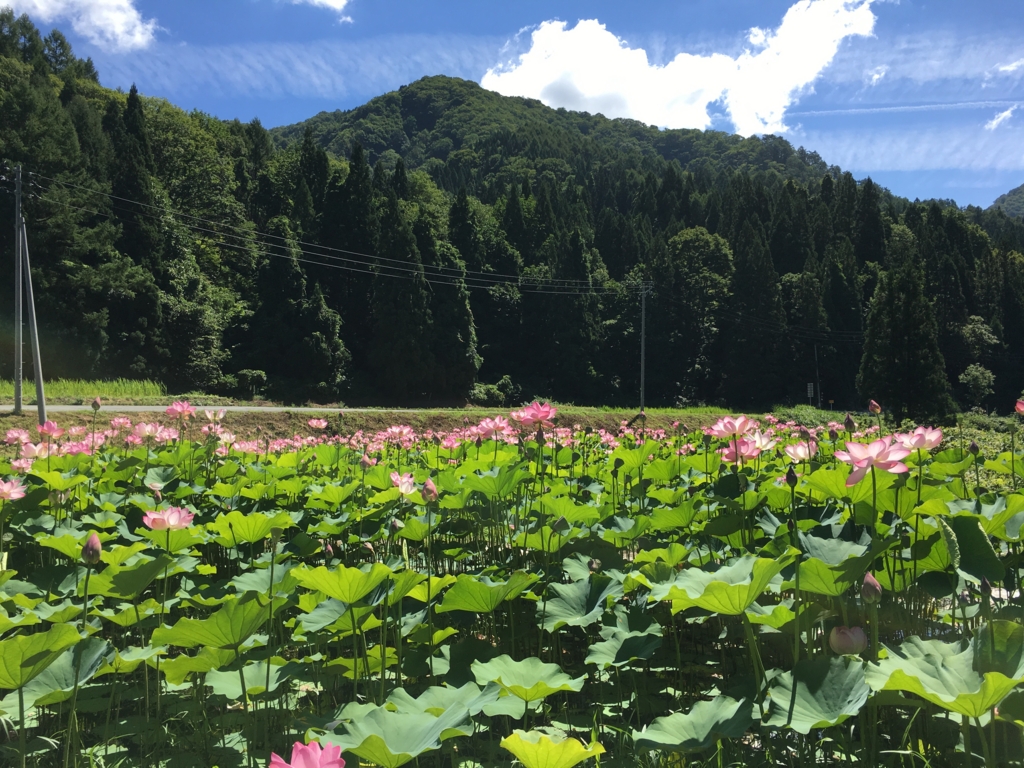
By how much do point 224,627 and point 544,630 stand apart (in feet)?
3.32

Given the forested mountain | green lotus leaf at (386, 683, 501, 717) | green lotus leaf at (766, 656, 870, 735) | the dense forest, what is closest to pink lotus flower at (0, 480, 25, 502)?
green lotus leaf at (386, 683, 501, 717)

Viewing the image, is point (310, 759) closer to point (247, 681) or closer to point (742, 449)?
point (247, 681)

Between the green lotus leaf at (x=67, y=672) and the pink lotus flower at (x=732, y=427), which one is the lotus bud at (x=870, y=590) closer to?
the pink lotus flower at (x=732, y=427)

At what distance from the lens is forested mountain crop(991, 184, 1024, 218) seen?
474ft

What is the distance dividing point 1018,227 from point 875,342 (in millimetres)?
64231

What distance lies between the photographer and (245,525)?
2.12m

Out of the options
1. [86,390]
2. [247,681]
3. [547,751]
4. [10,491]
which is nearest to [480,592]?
[247,681]

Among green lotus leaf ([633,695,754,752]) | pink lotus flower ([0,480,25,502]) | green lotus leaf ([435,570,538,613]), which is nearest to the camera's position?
green lotus leaf ([633,695,754,752])

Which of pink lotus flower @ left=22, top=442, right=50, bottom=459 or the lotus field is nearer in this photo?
the lotus field

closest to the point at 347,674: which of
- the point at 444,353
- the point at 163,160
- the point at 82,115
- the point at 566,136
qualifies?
the point at 444,353

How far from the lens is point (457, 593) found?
5.41 ft

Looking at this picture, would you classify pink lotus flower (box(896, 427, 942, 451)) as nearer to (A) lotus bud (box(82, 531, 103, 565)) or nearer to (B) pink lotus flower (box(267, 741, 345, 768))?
(B) pink lotus flower (box(267, 741, 345, 768))

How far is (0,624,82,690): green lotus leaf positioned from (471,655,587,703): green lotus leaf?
828 mm

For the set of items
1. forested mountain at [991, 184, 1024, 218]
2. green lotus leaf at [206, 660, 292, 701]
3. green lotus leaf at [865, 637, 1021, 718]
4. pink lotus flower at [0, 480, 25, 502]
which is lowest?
green lotus leaf at [206, 660, 292, 701]
